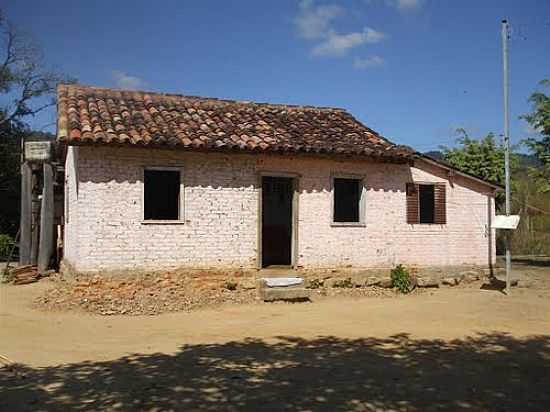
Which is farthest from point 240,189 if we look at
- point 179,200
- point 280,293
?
point 280,293

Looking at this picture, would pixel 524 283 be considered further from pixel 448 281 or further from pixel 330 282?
pixel 330 282

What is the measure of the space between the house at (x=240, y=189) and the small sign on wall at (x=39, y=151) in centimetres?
75

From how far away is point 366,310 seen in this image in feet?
38.3

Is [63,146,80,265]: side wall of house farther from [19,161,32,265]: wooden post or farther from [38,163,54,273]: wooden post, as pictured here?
[19,161,32,265]: wooden post

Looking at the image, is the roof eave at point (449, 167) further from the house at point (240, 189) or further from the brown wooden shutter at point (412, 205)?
the brown wooden shutter at point (412, 205)

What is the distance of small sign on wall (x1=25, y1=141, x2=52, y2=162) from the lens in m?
15.5

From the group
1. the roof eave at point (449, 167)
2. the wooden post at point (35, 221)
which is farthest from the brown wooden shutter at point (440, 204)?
the wooden post at point (35, 221)

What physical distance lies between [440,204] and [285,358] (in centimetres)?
861

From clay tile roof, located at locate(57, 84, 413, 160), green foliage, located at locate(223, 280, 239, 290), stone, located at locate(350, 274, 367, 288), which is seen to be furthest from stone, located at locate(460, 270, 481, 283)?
green foliage, located at locate(223, 280, 239, 290)

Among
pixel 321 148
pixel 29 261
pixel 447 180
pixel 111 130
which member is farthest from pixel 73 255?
pixel 447 180

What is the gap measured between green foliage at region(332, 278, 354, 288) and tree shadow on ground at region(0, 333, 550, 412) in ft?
16.7

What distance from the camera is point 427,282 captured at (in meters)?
14.4

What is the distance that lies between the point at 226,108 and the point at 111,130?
3931mm

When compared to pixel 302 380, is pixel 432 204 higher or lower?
higher
